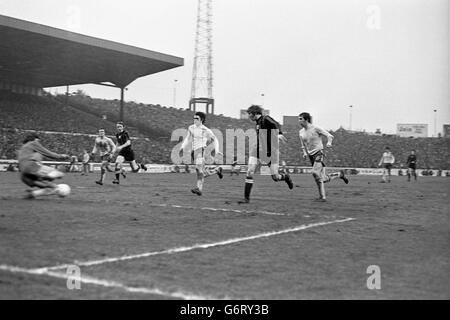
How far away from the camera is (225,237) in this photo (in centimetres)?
708

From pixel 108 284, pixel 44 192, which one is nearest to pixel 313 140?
pixel 44 192

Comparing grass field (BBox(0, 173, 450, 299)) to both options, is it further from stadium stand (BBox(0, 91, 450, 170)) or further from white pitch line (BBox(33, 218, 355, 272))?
stadium stand (BBox(0, 91, 450, 170))

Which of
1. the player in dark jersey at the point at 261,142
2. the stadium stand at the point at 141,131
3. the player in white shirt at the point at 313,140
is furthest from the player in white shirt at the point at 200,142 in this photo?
the stadium stand at the point at 141,131

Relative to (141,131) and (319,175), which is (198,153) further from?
(141,131)

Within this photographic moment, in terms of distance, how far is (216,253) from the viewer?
19.5ft

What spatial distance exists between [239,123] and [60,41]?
35.0 meters

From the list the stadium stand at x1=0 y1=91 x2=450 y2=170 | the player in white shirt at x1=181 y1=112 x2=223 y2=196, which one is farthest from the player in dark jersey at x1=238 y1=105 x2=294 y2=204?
the stadium stand at x1=0 y1=91 x2=450 y2=170

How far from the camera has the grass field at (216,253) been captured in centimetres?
440

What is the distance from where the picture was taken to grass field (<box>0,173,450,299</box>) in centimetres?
440

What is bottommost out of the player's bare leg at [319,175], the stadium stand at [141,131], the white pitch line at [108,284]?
the white pitch line at [108,284]

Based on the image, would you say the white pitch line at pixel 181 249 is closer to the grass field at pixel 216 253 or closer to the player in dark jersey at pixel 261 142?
the grass field at pixel 216 253

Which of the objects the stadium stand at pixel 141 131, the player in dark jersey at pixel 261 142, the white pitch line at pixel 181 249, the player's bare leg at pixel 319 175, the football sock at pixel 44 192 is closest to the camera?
the white pitch line at pixel 181 249
